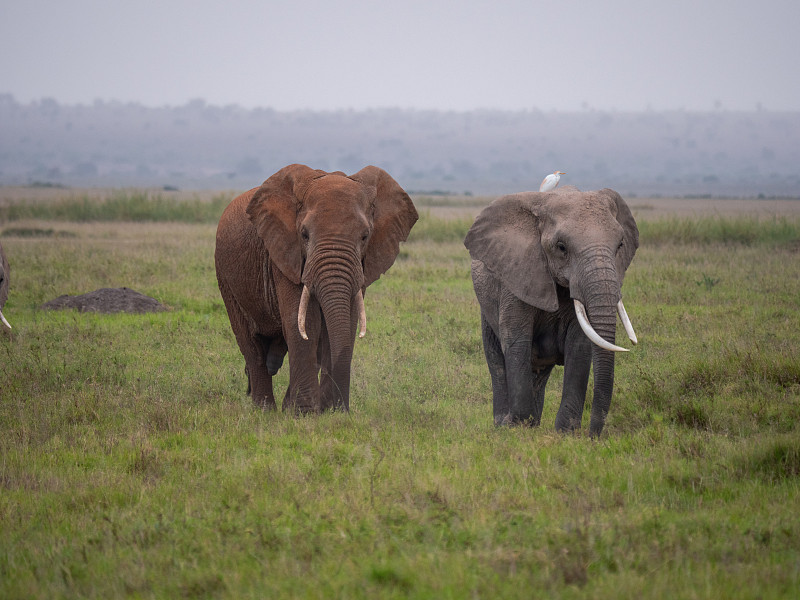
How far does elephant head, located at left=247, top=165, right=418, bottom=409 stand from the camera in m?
7.61

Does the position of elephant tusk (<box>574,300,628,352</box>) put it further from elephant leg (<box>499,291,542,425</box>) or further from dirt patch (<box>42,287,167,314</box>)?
dirt patch (<box>42,287,167,314</box>)

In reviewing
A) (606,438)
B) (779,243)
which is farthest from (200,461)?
→ (779,243)

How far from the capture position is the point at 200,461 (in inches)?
263

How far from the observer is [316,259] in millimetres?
7605

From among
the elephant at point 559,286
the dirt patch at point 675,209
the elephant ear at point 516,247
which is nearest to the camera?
the elephant at point 559,286

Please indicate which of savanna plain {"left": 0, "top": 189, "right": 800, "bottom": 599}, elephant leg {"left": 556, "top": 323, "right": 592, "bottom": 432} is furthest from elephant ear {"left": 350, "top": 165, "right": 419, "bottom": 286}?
elephant leg {"left": 556, "top": 323, "right": 592, "bottom": 432}

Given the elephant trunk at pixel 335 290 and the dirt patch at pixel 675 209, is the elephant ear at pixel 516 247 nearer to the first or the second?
the elephant trunk at pixel 335 290

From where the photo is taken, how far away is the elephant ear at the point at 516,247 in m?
7.36

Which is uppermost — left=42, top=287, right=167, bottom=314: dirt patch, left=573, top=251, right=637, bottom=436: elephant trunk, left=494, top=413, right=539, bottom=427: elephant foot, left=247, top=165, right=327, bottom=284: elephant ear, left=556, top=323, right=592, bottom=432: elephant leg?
left=247, top=165, right=327, bottom=284: elephant ear

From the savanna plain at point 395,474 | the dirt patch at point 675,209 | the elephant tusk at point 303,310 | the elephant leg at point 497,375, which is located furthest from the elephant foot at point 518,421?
the dirt patch at point 675,209

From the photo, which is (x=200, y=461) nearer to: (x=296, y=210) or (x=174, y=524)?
(x=174, y=524)

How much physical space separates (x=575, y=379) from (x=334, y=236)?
232cm

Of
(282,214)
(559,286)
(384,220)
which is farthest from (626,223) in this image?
(282,214)

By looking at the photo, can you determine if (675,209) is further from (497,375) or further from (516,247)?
(516,247)
